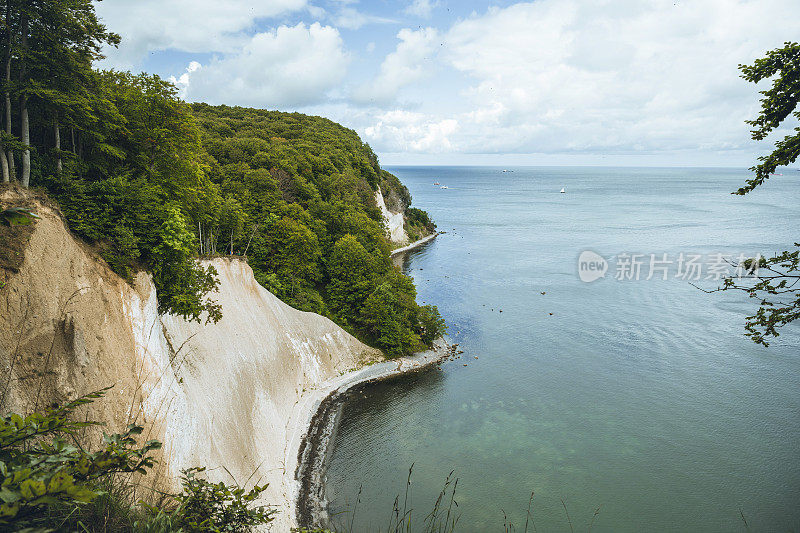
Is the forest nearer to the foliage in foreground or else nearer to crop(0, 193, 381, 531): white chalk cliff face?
crop(0, 193, 381, 531): white chalk cliff face

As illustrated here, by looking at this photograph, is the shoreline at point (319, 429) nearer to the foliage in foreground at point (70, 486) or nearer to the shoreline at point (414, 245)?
the foliage in foreground at point (70, 486)

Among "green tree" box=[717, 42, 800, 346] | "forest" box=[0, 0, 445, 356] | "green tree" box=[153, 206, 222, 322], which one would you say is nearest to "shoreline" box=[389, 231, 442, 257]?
"forest" box=[0, 0, 445, 356]

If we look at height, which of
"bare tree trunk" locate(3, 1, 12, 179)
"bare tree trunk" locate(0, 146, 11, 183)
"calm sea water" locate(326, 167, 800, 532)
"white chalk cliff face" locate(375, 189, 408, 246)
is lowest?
"calm sea water" locate(326, 167, 800, 532)

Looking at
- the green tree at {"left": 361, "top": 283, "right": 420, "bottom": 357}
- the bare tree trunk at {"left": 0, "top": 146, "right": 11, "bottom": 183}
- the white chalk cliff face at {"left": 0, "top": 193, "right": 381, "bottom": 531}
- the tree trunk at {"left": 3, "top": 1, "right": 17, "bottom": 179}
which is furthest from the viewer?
the green tree at {"left": 361, "top": 283, "right": 420, "bottom": 357}

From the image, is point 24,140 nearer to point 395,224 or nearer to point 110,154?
point 110,154

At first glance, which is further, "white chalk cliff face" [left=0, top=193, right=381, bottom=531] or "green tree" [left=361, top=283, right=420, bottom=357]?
"green tree" [left=361, top=283, right=420, bottom=357]

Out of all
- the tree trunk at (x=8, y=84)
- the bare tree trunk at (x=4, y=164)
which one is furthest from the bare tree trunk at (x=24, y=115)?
the bare tree trunk at (x=4, y=164)

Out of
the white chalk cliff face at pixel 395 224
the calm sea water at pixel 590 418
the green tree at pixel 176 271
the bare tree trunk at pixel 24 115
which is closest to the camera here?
the bare tree trunk at pixel 24 115
